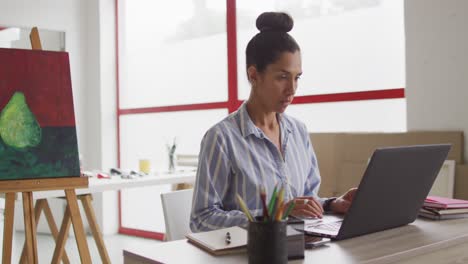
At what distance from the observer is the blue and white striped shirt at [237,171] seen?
5.47ft

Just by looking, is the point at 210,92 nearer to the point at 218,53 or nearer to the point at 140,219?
the point at 218,53

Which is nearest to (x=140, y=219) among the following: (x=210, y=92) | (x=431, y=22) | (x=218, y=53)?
(x=210, y=92)

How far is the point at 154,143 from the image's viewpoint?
18.0 feet

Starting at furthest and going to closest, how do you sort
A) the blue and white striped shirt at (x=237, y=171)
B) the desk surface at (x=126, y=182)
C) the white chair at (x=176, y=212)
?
the desk surface at (x=126, y=182) → the white chair at (x=176, y=212) → the blue and white striped shirt at (x=237, y=171)

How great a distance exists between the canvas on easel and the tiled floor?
6.12 feet

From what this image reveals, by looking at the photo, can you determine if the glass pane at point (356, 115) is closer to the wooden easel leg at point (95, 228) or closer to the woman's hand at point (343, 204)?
the wooden easel leg at point (95, 228)

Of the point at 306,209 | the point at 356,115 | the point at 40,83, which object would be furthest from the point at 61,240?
the point at 306,209

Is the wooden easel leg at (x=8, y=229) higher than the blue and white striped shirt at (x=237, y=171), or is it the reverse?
the blue and white striped shirt at (x=237, y=171)

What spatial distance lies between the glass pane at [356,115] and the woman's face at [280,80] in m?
1.88

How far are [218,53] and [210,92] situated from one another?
363 millimetres

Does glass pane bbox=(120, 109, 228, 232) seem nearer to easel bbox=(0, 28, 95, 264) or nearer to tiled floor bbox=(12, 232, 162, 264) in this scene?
tiled floor bbox=(12, 232, 162, 264)

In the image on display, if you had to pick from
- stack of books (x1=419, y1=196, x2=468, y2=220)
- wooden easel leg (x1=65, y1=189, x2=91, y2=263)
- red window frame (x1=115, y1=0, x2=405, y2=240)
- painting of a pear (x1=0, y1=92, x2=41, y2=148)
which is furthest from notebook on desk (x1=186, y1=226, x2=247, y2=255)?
red window frame (x1=115, y1=0, x2=405, y2=240)

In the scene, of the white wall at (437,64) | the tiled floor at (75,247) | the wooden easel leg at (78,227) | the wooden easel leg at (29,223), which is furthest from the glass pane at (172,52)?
the wooden easel leg at (29,223)

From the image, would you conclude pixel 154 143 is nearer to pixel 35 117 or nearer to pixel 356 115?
pixel 356 115
